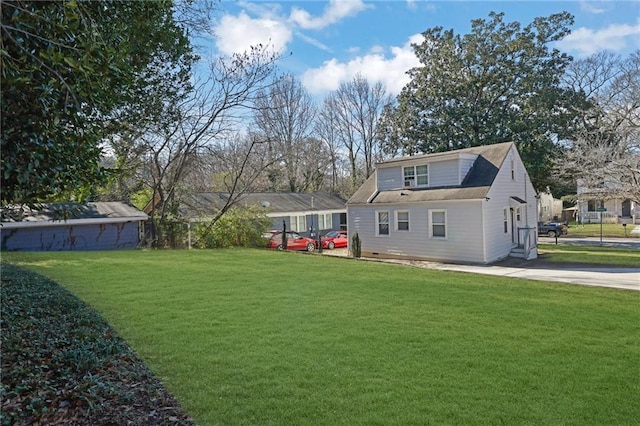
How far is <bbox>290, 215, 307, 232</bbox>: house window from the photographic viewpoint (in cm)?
2939

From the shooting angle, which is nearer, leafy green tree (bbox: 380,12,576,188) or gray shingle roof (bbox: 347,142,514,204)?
gray shingle roof (bbox: 347,142,514,204)

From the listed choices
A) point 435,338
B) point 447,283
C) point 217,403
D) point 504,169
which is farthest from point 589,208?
point 217,403

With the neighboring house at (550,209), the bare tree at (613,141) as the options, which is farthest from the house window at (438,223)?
the neighboring house at (550,209)

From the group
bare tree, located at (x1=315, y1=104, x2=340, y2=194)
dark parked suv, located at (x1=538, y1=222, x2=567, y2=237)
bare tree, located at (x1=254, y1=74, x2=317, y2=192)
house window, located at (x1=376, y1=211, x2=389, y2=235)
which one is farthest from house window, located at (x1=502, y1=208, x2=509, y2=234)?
bare tree, located at (x1=315, y1=104, x2=340, y2=194)

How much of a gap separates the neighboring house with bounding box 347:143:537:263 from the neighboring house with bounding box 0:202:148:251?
461 inches

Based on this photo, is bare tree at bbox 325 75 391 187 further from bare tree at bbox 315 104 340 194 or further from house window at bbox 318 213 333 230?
house window at bbox 318 213 333 230

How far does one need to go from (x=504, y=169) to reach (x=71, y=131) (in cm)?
1813

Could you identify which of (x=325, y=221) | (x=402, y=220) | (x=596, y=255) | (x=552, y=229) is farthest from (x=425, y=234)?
(x=552, y=229)

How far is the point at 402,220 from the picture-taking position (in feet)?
63.6

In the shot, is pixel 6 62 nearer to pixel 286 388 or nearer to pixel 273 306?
pixel 286 388

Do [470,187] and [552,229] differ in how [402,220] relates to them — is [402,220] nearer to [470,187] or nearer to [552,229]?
[470,187]

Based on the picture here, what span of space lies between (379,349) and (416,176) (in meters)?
15.8

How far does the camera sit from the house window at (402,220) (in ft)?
62.8

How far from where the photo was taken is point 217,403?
3494mm
